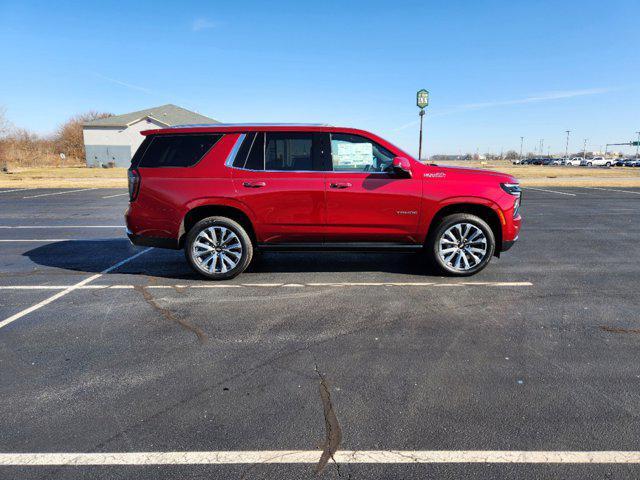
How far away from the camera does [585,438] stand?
2641 millimetres

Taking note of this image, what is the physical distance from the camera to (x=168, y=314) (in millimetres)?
4770

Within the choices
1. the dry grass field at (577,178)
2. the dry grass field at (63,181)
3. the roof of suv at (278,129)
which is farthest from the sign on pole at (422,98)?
the roof of suv at (278,129)

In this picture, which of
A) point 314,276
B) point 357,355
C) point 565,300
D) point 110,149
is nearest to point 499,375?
point 357,355

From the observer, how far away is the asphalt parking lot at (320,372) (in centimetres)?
250

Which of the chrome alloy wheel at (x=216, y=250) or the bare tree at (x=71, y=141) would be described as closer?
the chrome alloy wheel at (x=216, y=250)

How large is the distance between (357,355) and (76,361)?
2359 mm

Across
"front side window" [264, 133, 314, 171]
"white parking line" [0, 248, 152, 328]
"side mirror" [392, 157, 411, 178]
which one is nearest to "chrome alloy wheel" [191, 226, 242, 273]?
"front side window" [264, 133, 314, 171]

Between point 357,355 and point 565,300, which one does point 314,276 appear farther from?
point 565,300

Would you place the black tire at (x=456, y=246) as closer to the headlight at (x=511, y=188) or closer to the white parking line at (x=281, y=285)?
the white parking line at (x=281, y=285)

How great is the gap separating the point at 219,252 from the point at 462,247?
11.1 ft

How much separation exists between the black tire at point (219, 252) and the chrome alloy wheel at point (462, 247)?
2.70 metres

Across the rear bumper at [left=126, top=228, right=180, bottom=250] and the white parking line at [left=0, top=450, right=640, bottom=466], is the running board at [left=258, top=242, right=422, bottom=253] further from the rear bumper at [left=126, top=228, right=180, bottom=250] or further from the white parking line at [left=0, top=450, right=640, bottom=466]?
the white parking line at [left=0, top=450, right=640, bottom=466]

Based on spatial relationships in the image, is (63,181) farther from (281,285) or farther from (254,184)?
(281,285)

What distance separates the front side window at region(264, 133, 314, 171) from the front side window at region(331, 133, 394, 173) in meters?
0.35
